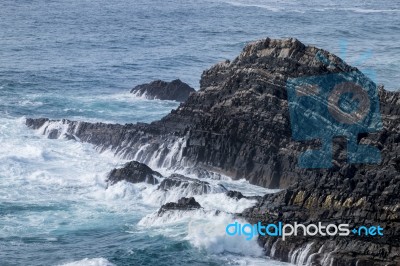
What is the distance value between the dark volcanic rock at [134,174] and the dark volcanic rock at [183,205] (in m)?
6.27

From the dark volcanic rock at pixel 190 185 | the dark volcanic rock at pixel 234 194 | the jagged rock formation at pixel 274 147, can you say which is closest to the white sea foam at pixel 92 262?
the jagged rock formation at pixel 274 147

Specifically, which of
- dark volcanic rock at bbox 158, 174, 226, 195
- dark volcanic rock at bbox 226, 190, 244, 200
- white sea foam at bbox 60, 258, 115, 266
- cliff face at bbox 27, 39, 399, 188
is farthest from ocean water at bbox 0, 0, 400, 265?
cliff face at bbox 27, 39, 399, 188

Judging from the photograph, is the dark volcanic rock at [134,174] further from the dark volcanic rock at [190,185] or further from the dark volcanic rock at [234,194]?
the dark volcanic rock at [234,194]

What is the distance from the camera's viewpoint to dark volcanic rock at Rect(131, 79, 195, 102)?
81812 mm

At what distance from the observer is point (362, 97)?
Answer: 5953cm

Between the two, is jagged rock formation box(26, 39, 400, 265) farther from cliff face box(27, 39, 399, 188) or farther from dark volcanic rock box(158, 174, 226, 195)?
dark volcanic rock box(158, 174, 226, 195)

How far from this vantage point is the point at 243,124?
5972cm

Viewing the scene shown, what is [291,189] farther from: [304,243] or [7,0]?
[7,0]

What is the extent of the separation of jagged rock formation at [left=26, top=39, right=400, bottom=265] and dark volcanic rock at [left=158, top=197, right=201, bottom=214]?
327cm

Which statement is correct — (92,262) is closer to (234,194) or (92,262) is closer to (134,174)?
(234,194)

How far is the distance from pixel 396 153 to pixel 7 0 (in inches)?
3625

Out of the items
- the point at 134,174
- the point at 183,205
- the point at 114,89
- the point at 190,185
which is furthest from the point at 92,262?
the point at 114,89

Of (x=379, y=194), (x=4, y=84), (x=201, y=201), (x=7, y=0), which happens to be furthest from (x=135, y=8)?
(x=379, y=194)

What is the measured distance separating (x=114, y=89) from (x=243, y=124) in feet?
98.1
